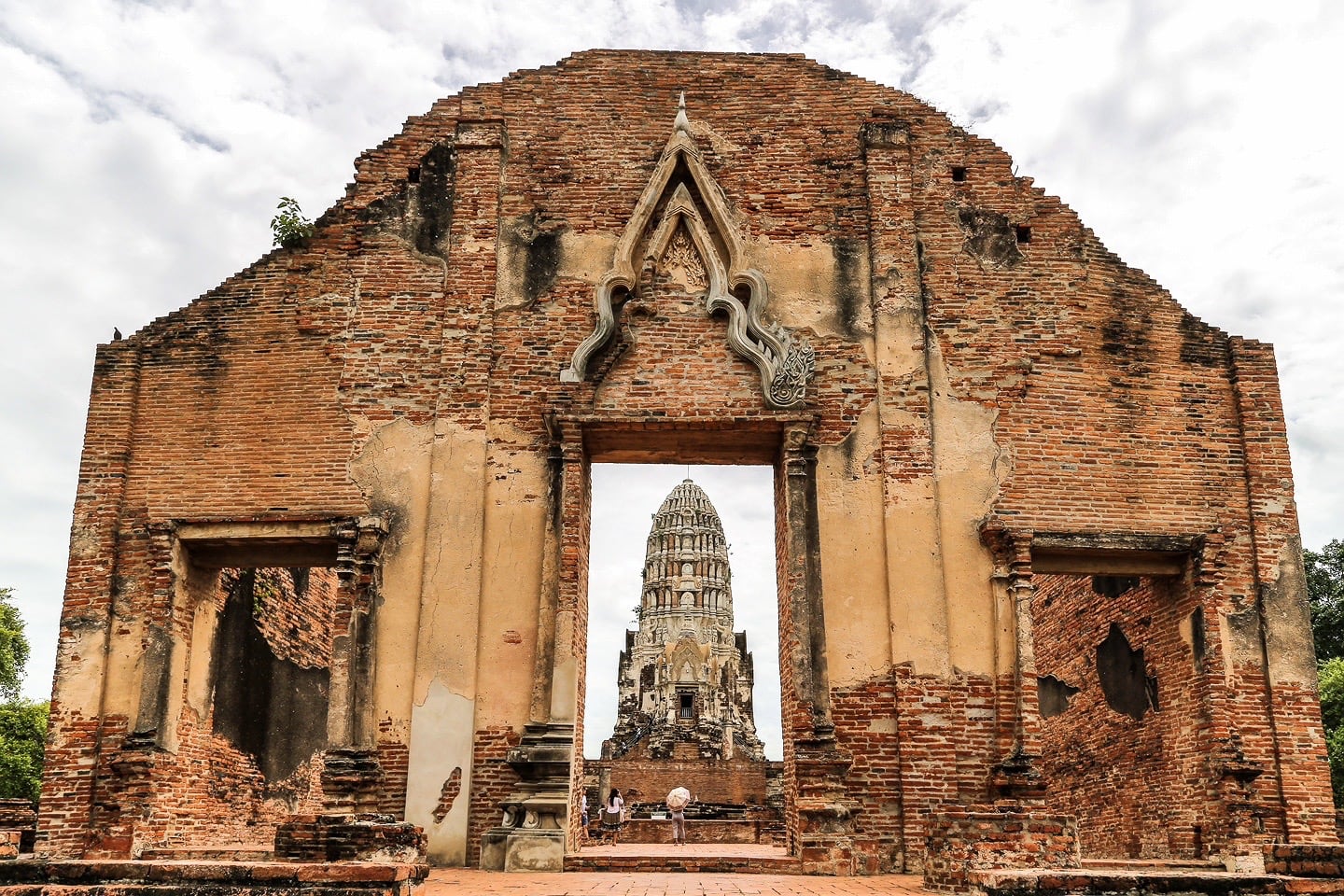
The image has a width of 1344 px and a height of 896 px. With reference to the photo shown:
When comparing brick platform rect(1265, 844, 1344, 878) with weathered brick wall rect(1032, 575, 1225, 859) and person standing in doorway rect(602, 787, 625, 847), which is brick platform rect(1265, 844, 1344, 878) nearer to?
weathered brick wall rect(1032, 575, 1225, 859)

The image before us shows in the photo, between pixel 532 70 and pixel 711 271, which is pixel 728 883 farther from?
pixel 532 70

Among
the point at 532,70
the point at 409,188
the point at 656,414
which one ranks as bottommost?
the point at 656,414

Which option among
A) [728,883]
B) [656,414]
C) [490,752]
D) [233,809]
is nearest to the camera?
[728,883]

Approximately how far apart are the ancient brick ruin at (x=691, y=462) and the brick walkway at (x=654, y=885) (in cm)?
54

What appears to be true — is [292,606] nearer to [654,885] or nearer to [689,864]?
[689,864]

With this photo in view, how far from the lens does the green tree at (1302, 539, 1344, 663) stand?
92.8 feet

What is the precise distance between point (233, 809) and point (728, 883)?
21.1 feet

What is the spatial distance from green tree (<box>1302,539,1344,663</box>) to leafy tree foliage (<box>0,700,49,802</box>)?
94.0 feet

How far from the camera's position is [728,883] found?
887cm

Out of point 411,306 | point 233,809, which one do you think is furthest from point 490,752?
point 411,306

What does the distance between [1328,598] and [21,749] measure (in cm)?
2984

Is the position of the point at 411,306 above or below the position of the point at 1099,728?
above

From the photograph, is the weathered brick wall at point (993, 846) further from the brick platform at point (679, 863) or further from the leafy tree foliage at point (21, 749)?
the leafy tree foliage at point (21, 749)

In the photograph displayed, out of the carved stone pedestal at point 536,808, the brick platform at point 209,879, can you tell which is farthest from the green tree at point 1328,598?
the brick platform at point 209,879
